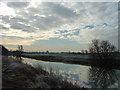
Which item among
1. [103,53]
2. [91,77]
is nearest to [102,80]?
[91,77]

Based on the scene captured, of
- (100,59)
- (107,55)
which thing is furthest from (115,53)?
(100,59)

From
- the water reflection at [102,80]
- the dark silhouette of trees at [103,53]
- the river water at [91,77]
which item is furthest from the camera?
the dark silhouette of trees at [103,53]

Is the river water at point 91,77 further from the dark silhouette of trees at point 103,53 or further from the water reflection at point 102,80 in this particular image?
the dark silhouette of trees at point 103,53

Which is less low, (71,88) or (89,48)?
(89,48)

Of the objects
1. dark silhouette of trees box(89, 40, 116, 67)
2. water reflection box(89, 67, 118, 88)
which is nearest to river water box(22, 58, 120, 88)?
water reflection box(89, 67, 118, 88)

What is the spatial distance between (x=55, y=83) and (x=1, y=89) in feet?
11.4

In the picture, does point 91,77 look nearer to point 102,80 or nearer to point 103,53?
point 102,80

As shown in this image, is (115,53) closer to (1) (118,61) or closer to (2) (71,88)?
(1) (118,61)

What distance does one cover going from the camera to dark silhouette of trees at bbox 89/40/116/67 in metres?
29.4

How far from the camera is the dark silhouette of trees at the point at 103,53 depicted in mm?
29444

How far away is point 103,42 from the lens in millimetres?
32531

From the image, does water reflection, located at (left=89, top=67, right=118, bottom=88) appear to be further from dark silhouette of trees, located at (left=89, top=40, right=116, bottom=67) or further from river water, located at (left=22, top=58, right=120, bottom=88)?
dark silhouette of trees, located at (left=89, top=40, right=116, bottom=67)

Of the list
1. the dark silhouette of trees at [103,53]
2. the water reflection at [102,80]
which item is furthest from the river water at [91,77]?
the dark silhouette of trees at [103,53]

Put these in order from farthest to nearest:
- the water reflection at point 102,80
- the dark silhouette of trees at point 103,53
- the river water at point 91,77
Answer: the dark silhouette of trees at point 103,53 → the water reflection at point 102,80 → the river water at point 91,77
